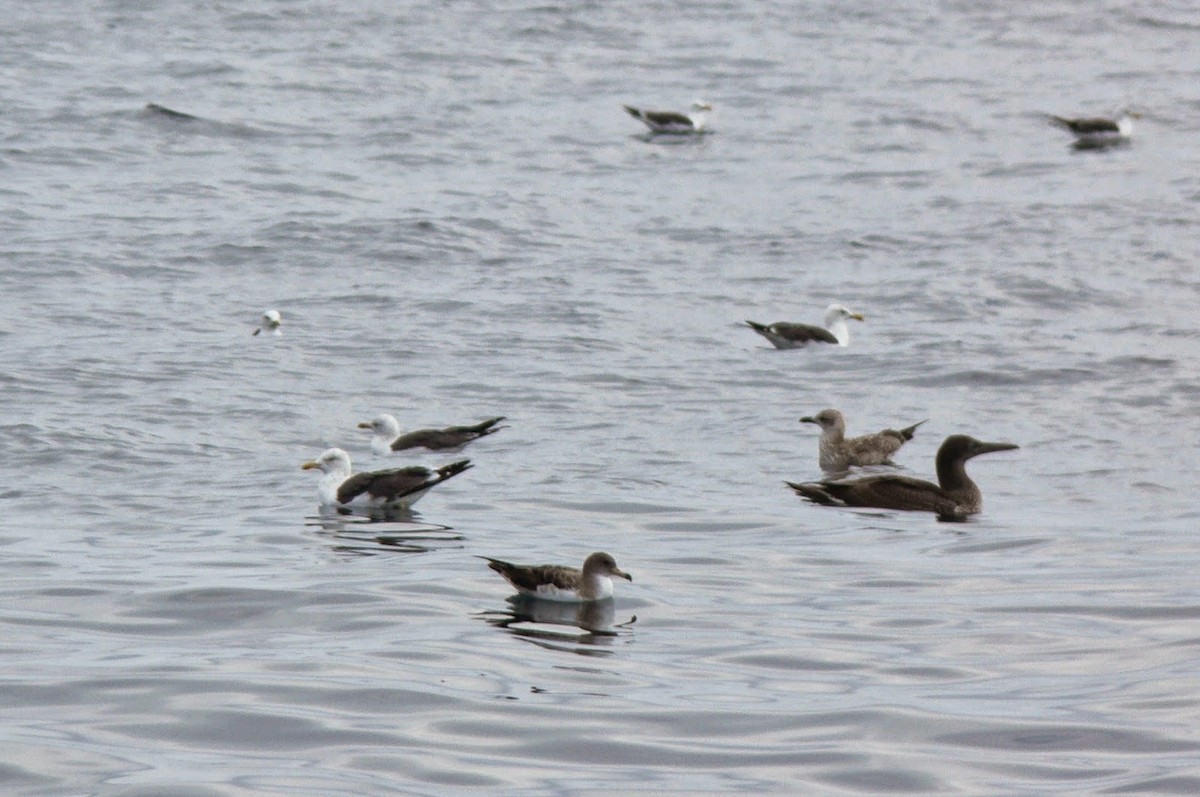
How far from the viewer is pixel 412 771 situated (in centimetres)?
769

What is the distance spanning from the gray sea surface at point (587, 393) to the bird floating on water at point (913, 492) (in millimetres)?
459

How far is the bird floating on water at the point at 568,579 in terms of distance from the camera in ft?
37.2

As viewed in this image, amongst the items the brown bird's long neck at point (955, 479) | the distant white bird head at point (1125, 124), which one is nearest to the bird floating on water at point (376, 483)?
the brown bird's long neck at point (955, 479)

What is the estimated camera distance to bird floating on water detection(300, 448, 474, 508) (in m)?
15.2

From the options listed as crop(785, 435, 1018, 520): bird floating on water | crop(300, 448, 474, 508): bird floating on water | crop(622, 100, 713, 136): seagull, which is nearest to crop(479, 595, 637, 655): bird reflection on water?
crop(300, 448, 474, 508): bird floating on water

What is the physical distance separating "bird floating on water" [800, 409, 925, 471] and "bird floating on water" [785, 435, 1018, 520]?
139 centimetres

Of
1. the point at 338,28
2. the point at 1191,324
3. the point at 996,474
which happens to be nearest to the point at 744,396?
the point at 996,474

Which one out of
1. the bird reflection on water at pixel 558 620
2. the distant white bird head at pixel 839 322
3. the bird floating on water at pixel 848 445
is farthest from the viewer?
the distant white bird head at pixel 839 322

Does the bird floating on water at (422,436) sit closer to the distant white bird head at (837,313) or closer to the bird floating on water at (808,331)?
the bird floating on water at (808,331)

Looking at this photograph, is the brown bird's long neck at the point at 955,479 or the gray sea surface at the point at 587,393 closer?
the gray sea surface at the point at 587,393

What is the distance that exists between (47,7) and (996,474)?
34955 millimetres

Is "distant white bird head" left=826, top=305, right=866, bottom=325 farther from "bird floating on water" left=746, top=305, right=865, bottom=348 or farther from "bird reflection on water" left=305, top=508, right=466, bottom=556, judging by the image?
"bird reflection on water" left=305, top=508, right=466, bottom=556

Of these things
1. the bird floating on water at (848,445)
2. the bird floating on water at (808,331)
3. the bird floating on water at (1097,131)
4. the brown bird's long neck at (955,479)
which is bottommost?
the brown bird's long neck at (955,479)

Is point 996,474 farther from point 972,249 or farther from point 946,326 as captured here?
point 972,249
